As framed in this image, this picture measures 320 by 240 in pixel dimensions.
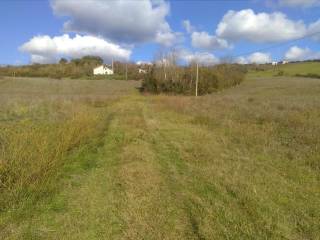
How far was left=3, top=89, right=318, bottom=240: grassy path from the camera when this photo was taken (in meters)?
5.07

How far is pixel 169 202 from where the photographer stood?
6.24 metres

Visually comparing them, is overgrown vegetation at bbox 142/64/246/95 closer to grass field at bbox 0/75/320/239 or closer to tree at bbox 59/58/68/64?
grass field at bbox 0/75/320/239

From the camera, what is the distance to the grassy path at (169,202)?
507 cm

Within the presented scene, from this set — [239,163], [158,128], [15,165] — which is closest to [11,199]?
[15,165]

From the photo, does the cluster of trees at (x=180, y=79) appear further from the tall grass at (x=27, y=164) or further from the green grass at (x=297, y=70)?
the tall grass at (x=27, y=164)

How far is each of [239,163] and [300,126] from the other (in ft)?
21.8

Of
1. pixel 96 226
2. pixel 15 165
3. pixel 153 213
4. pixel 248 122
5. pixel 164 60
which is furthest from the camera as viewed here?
pixel 164 60

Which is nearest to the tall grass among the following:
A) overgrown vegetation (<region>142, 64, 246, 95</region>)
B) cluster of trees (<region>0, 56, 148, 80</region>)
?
overgrown vegetation (<region>142, 64, 246, 95</region>)

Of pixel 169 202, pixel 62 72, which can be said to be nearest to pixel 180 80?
pixel 169 202

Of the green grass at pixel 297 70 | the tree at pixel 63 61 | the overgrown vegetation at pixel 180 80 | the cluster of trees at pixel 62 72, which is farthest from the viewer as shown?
the tree at pixel 63 61

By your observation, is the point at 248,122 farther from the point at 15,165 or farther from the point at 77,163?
the point at 15,165

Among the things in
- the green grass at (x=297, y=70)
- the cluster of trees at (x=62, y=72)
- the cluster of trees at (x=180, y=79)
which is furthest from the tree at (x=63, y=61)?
the cluster of trees at (x=180, y=79)

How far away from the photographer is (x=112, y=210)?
233 inches

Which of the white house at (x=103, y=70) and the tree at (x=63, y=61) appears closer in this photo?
the white house at (x=103, y=70)
